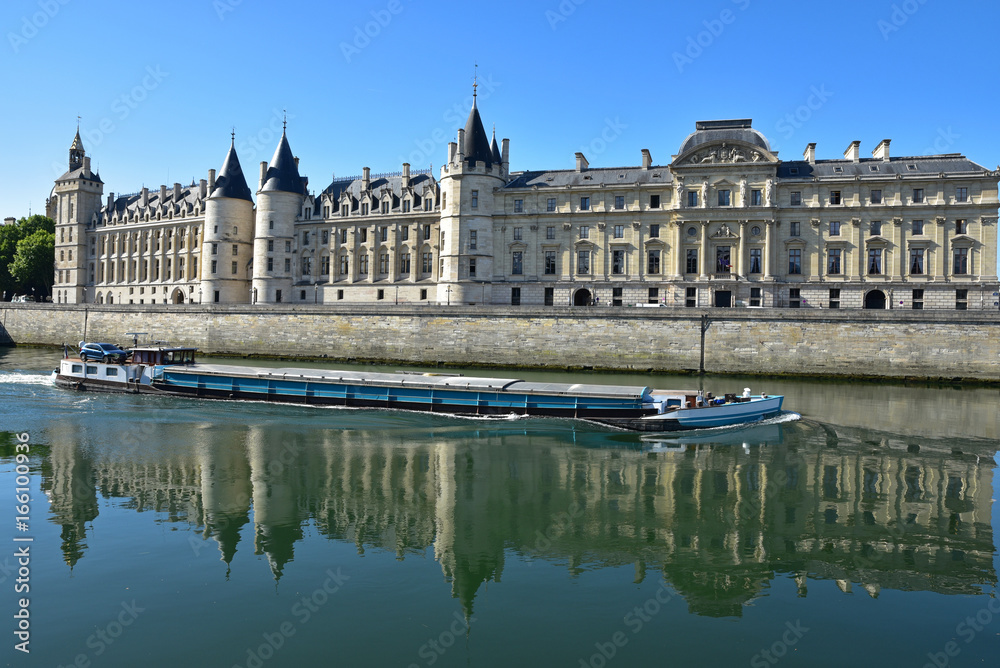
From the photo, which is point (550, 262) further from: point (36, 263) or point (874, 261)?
point (36, 263)

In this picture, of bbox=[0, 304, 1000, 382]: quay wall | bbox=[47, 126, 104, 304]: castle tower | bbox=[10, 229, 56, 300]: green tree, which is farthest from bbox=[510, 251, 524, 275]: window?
bbox=[10, 229, 56, 300]: green tree

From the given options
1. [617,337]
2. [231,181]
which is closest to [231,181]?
[231,181]

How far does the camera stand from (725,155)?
2062 inches

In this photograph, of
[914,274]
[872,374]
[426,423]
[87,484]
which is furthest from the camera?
[914,274]

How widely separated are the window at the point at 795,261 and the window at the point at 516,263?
21.4 m

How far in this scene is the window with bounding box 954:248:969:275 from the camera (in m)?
49.3

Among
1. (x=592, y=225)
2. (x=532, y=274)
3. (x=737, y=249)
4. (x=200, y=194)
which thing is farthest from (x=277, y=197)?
(x=737, y=249)

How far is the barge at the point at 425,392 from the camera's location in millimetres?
26219

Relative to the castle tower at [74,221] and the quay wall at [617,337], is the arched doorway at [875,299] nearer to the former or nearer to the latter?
the quay wall at [617,337]

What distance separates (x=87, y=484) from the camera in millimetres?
17797

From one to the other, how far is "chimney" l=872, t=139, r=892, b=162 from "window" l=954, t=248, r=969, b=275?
8.57m

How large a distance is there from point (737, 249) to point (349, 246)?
35.8 metres

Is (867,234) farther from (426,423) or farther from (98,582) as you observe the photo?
(98,582)

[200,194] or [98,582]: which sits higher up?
[200,194]
